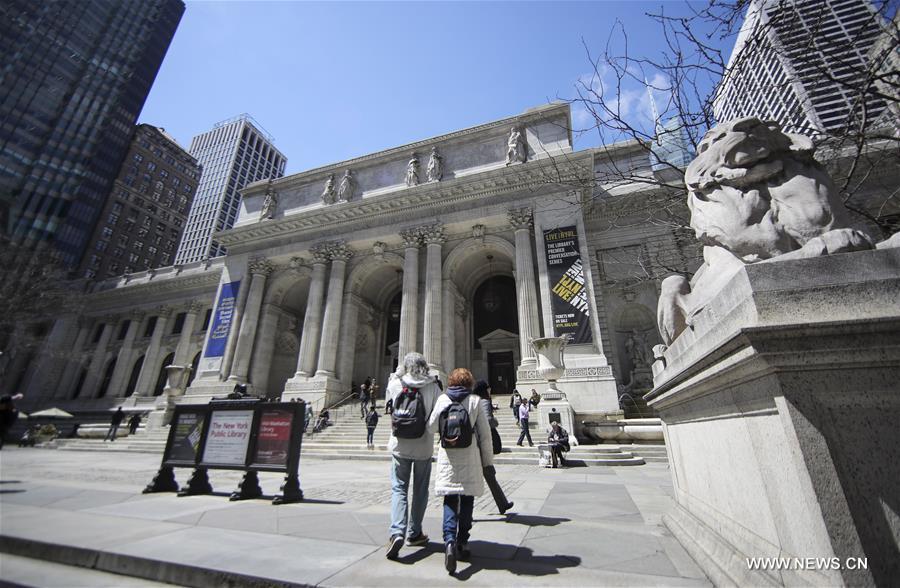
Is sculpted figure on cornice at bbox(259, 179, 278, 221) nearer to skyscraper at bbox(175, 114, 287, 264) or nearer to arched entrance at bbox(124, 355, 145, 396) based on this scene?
arched entrance at bbox(124, 355, 145, 396)

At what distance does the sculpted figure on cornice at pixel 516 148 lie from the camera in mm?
20106

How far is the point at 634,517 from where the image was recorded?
364 cm

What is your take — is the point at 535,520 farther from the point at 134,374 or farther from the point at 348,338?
the point at 134,374

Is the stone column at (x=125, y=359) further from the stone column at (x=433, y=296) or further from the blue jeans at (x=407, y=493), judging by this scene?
the blue jeans at (x=407, y=493)

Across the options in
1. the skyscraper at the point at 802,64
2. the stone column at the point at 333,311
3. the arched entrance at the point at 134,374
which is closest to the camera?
the skyscraper at the point at 802,64

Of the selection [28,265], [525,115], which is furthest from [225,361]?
[525,115]

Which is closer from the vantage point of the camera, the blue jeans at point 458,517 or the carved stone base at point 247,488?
the blue jeans at point 458,517

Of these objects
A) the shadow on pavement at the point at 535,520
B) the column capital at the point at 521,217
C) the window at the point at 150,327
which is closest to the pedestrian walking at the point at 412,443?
the shadow on pavement at the point at 535,520

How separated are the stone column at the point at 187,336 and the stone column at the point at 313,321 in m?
14.2

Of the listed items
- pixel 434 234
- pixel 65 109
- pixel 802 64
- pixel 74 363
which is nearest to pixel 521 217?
pixel 434 234

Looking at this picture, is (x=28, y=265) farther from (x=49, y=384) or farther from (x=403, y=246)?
(x=403, y=246)

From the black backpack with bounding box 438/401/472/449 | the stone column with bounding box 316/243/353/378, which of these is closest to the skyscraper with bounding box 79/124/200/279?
the stone column with bounding box 316/243/353/378

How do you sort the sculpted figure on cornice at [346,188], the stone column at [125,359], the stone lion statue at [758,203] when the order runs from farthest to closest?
the stone column at [125,359]
the sculpted figure on cornice at [346,188]
the stone lion statue at [758,203]

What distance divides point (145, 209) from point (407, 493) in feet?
224
